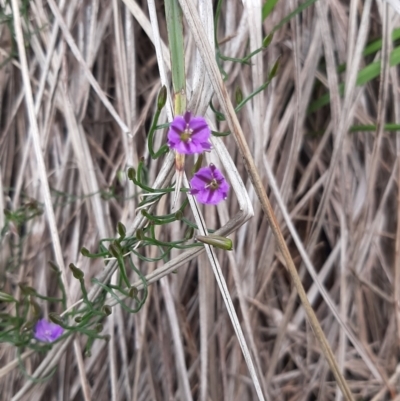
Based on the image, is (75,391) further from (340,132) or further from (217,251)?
(340,132)

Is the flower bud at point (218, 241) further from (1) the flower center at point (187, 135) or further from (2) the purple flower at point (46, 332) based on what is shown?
(2) the purple flower at point (46, 332)

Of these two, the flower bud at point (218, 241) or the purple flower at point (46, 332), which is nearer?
the flower bud at point (218, 241)

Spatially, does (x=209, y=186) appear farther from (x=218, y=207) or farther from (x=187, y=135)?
(x=218, y=207)

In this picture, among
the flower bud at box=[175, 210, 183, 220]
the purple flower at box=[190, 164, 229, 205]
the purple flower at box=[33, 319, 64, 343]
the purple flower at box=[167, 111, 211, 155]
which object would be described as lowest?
the purple flower at box=[33, 319, 64, 343]

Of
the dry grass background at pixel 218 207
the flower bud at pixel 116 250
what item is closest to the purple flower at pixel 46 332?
the dry grass background at pixel 218 207

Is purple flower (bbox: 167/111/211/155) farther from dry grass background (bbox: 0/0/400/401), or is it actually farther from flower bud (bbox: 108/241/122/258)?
dry grass background (bbox: 0/0/400/401)

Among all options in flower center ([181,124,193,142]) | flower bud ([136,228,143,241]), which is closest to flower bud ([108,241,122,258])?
flower bud ([136,228,143,241])
